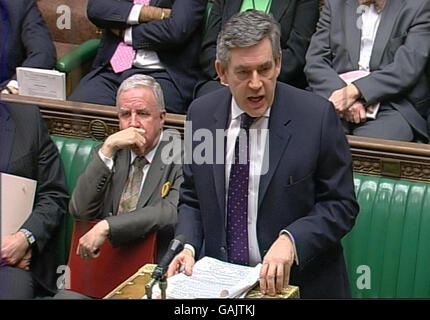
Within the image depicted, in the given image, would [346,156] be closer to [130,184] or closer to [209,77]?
[130,184]

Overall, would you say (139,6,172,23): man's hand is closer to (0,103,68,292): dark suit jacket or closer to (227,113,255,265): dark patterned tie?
(0,103,68,292): dark suit jacket

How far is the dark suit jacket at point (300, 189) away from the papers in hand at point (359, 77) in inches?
24.6

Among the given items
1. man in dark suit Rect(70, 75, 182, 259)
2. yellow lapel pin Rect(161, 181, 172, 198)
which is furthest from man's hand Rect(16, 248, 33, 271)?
yellow lapel pin Rect(161, 181, 172, 198)

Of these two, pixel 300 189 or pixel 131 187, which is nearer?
pixel 300 189

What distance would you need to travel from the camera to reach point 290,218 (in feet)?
5.96

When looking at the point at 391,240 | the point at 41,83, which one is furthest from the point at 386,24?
the point at 41,83

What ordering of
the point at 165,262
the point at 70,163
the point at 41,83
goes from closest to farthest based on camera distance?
the point at 165,262, the point at 70,163, the point at 41,83

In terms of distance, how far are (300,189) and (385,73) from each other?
0.72 metres

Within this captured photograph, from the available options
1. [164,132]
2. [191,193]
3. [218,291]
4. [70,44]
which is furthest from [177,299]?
[70,44]

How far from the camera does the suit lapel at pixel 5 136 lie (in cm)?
206

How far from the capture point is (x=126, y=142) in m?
2.06

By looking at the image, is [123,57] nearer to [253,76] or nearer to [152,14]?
[152,14]

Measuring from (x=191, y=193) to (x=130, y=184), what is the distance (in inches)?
8.7

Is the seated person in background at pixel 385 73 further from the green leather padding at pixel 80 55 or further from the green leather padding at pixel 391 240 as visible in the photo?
the green leather padding at pixel 80 55
